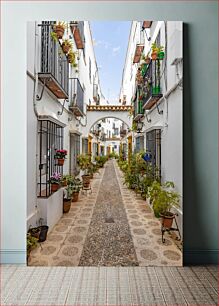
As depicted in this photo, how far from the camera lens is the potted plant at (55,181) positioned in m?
2.54

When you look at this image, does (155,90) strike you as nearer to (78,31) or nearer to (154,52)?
(154,52)

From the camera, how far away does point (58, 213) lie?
2.55 metres

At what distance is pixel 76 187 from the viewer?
8.74 ft

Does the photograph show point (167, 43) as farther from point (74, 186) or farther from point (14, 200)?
point (14, 200)

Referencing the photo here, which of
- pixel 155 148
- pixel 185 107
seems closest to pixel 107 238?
pixel 155 148

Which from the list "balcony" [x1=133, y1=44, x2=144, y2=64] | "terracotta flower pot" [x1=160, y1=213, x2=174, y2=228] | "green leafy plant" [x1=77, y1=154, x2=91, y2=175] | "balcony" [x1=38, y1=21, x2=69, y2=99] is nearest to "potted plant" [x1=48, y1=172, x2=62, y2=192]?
"green leafy plant" [x1=77, y1=154, x2=91, y2=175]

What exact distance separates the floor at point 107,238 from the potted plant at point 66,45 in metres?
1.65

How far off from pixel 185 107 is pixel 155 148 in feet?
1.73

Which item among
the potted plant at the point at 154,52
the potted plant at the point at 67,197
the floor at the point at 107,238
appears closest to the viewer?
the floor at the point at 107,238

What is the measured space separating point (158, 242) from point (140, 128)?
123 cm

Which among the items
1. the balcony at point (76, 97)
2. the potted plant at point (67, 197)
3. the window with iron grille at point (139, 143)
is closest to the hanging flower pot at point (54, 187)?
the potted plant at point (67, 197)

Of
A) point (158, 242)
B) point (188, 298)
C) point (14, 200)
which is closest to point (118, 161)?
point (158, 242)

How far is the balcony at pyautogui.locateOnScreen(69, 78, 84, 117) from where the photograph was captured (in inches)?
107

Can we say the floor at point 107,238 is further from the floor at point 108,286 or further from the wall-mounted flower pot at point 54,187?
the wall-mounted flower pot at point 54,187
